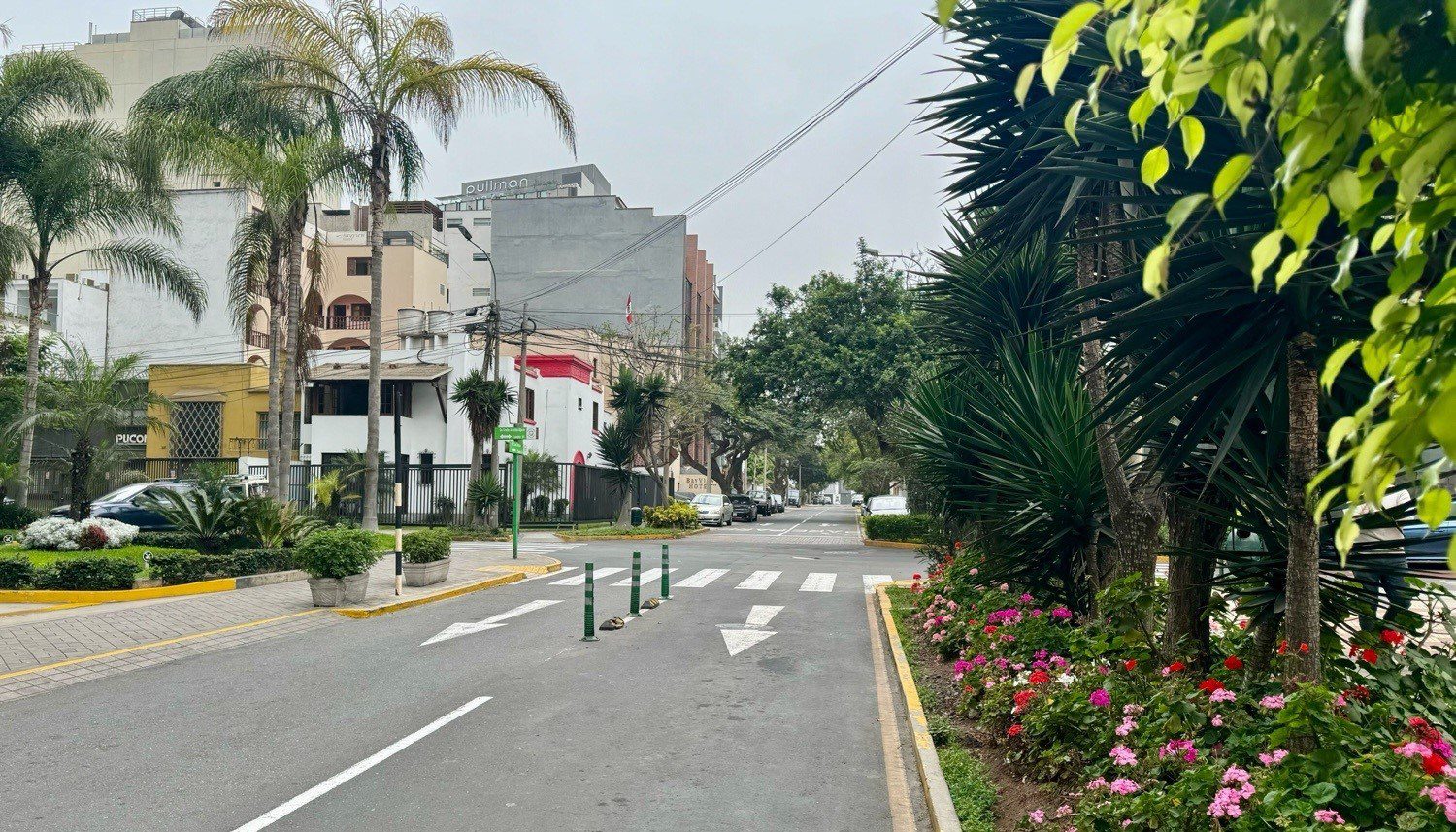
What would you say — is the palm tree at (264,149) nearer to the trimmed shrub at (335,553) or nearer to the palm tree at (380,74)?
the palm tree at (380,74)

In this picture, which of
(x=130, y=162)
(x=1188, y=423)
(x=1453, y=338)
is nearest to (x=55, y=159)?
(x=130, y=162)

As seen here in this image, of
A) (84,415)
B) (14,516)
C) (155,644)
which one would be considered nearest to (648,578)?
(155,644)

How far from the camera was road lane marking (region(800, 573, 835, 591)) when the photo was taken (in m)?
21.6

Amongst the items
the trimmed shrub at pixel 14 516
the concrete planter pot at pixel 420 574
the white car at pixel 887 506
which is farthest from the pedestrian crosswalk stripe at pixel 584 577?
the white car at pixel 887 506

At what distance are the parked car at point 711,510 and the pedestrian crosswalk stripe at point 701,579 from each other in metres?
24.7

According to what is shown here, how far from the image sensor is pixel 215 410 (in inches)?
1921

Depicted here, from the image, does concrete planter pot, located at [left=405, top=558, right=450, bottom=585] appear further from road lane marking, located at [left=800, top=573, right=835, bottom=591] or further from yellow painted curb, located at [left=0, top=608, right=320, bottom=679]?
road lane marking, located at [left=800, top=573, right=835, bottom=591]

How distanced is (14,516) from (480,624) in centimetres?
1770

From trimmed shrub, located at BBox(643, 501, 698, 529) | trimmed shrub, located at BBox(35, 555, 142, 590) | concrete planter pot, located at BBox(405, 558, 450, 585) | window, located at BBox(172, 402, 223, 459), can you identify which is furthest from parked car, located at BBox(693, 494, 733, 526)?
trimmed shrub, located at BBox(35, 555, 142, 590)

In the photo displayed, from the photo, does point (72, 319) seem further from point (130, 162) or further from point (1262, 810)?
point (1262, 810)

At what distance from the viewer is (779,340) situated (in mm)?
41812

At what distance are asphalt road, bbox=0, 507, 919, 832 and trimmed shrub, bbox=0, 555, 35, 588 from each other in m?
5.78

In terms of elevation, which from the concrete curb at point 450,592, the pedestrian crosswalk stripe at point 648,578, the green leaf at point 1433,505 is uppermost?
the green leaf at point 1433,505

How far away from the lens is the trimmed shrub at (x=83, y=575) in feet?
55.4
